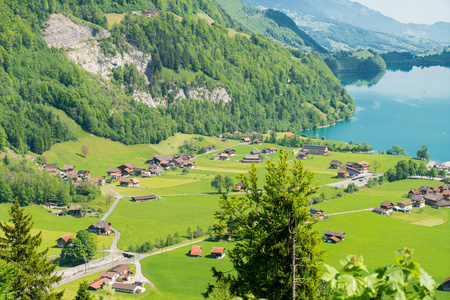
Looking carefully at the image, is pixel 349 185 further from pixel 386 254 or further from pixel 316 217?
pixel 316 217

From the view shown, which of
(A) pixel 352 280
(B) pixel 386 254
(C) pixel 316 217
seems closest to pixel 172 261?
(B) pixel 386 254

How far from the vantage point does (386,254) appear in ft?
344

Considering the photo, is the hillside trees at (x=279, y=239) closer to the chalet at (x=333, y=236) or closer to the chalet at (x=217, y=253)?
the chalet at (x=217, y=253)

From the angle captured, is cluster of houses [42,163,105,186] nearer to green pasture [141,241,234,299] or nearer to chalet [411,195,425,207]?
green pasture [141,241,234,299]

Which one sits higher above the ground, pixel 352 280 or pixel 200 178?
pixel 352 280

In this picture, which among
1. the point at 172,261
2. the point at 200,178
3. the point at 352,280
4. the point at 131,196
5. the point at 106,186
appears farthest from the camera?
the point at 200,178

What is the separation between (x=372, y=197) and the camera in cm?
15200

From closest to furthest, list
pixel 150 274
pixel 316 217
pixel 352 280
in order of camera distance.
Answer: pixel 352 280 → pixel 316 217 → pixel 150 274

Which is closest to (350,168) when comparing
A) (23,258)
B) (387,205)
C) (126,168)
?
(387,205)

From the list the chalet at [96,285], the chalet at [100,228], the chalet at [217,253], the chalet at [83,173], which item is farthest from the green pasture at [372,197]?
the chalet at [83,173]

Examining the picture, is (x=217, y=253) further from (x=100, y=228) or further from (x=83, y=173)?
(x=83, y=173)

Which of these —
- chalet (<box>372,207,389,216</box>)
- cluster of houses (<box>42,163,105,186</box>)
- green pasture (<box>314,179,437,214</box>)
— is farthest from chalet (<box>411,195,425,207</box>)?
cluster of houses (<box>42,163,105,186</box>)

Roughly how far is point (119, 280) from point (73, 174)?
82.6 meters

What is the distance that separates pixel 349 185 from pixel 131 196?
226ft
